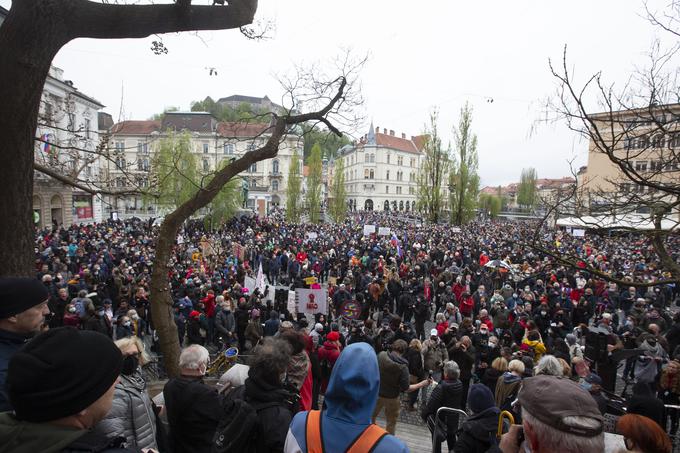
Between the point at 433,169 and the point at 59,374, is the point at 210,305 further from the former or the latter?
the point at 433,169

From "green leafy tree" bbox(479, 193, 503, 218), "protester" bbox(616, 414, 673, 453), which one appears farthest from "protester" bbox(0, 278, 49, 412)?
"green leafy tree" bbox(479, 193, 503, 218)

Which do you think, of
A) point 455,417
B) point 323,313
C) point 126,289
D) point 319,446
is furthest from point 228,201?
point 319,446

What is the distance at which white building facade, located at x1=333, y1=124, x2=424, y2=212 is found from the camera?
262ft

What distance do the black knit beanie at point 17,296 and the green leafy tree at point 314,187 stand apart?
146ft

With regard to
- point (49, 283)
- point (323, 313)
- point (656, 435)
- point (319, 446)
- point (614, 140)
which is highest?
point (614, 140)

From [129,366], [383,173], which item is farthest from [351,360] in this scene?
[383,173]

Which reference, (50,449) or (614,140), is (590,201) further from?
(50,449)

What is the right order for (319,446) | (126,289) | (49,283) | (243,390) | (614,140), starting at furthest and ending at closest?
Result: (126,289), (49,283), (614,140), (243,390), (319,446)

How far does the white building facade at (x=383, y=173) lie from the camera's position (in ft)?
262

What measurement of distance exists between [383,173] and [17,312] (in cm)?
7928

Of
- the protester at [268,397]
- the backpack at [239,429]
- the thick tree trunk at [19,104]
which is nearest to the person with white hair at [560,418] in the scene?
the protester at [268,397]

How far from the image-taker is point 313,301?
35.5 ft

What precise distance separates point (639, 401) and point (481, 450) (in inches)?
75.1

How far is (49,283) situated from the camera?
1033 centimetres
